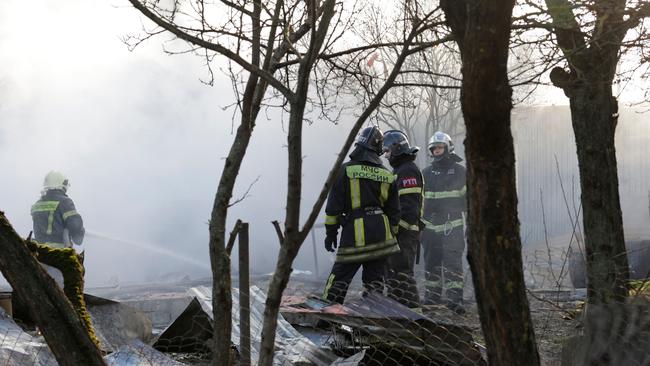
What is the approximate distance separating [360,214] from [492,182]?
15.0 feet

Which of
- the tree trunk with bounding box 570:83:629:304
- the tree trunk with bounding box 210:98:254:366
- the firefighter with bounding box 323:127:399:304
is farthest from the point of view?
the firefighter with bounding box 323:127:399:304

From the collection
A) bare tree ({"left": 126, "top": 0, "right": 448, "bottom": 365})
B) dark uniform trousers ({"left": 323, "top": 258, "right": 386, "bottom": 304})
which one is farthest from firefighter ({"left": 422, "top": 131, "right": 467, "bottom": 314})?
bare tree ({"left": 126, "top": 0, "right": 448, "bottom": 365})

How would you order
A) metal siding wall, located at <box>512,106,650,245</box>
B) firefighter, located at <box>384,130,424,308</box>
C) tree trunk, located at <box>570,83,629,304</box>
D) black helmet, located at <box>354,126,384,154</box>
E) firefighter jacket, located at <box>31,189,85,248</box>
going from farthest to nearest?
1. metal siding wall, located at <box>512,106,650,245</box>
2. firefighter jacket, located at <box>31,189,85,248</box>
3. firefighter, located at <box>384,130,424,308</box>
4. black helmet, located at <box>354,126,384,154</box>
5. tree trunk, located at <box>570,83,629,304</box>

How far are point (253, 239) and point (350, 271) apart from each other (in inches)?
779

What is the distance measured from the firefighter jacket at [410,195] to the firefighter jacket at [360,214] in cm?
81

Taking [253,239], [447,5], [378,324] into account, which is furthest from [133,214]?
[447,5]

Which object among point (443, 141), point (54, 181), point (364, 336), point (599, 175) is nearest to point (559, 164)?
point (443, 141)

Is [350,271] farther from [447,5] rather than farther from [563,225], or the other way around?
[563,225]

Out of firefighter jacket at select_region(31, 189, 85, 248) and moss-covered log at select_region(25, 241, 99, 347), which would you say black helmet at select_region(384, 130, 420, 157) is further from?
moss-covered log at select_region(25, 241, 99, 347)

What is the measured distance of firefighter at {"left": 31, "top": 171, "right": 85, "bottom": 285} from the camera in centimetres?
897

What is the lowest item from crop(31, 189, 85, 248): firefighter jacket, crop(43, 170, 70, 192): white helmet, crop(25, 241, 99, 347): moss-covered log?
crop(25, 241, 99, 347): moss-covered log

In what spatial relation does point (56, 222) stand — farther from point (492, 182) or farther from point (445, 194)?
point (492, 182)

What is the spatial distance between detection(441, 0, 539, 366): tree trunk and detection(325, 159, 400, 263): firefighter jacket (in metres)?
4.43

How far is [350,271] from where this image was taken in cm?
721
